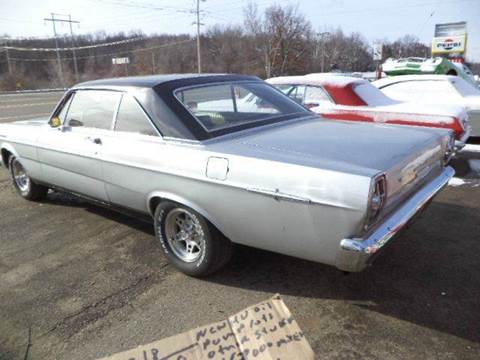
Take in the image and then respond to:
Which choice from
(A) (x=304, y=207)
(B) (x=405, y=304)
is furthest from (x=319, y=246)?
(B) (x=405, y=304)

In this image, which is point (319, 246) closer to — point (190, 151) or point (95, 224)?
point (190, 151)

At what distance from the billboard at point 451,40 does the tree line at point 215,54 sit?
11490mm

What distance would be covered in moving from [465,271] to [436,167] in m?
0.84


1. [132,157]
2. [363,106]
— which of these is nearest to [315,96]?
[363,106]

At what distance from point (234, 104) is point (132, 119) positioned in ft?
3.12

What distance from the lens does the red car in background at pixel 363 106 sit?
5.57m

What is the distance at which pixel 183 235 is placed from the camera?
330 centimetres

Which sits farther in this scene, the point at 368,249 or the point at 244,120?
the point at 244,120

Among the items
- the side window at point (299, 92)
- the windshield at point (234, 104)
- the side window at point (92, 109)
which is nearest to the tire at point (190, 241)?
the windshield at point (234, 104)

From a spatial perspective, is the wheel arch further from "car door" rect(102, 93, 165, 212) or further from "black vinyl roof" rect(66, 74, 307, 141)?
"black vinyl roof" rect(66, 74, 307, 141)

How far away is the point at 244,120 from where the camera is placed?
3539mm

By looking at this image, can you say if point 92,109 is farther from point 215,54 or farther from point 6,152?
point 215,54

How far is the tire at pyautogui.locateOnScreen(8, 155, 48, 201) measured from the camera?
202 inches

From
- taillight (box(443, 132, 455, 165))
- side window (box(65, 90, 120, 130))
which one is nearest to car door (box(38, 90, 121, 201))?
side window (box(65, 90, 120, 130))
